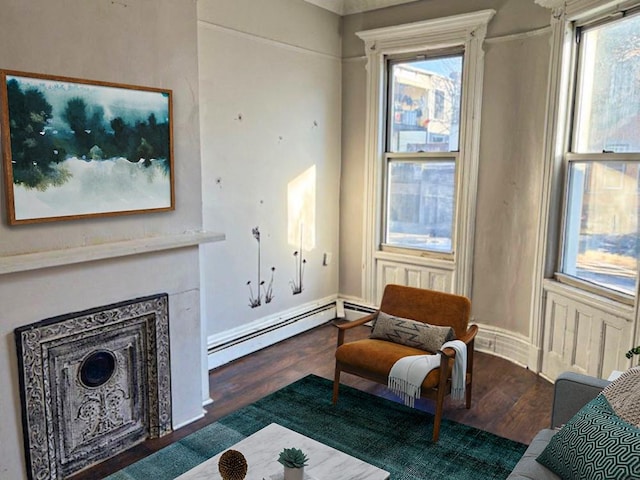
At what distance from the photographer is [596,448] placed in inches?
67.3

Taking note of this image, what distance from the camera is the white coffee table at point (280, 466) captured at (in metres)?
1.94

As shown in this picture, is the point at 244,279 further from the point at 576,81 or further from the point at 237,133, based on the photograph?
the point at 576,81

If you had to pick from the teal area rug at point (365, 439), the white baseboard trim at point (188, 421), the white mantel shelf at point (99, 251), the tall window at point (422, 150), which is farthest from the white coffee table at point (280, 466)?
the tall window at point (422, 150)

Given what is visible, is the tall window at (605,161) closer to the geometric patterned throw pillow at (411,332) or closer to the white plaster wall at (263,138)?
the geometric patterned throw pillow at (411,332)

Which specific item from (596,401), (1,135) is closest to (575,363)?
(596,401)

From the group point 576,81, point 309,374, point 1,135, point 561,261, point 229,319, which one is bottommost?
point 309,374

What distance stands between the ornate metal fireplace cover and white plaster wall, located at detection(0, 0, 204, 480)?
0.05 metres

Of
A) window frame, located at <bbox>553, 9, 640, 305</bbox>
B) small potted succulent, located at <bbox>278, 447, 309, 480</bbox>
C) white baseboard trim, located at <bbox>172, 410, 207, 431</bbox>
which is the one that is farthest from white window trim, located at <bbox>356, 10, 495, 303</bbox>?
small potted succulent, located at <bbox>278, 447, 309, 480</bbox>

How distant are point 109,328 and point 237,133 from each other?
1771 mm

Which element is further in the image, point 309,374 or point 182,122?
point 309,374

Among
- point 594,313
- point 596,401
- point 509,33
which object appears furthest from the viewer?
point 509,33

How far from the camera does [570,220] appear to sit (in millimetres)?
3586

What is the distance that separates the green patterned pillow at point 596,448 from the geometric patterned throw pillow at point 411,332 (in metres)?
1.16

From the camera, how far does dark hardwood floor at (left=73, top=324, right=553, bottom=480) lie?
296 cm
